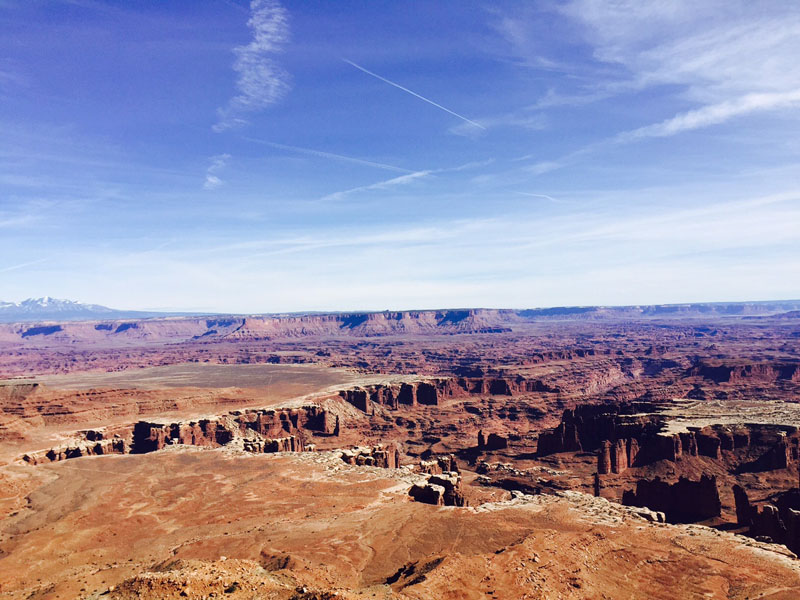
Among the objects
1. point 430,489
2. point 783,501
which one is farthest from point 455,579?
point 783,501

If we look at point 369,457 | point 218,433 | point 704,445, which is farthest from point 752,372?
point 218,433

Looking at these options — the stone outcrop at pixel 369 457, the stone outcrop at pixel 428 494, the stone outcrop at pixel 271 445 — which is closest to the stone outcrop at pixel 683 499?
the stone outcrop at pixel 428 494

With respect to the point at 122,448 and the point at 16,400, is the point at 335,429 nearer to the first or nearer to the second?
the point at 122,448

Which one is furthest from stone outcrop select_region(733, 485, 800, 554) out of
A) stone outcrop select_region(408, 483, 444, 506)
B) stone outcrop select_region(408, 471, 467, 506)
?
stone outcrop select_region(408, 483, 444, 506)

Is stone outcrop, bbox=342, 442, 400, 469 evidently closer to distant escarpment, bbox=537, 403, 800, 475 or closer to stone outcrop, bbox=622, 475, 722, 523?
distant escarpment, bbox=537, 403, 800, 475

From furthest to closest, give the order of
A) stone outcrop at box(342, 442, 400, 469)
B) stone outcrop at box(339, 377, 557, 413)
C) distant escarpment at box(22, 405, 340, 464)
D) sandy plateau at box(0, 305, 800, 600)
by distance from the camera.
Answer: stone outcrop at box(339, 377, 557, 413), distant escarpment at box(22, 405, 340, 464), stone outcrop at box(342, 442, 400, 469), sandy plateau at box(0, 305, 800, 600)

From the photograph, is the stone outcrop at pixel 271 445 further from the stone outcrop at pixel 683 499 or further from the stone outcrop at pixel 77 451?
the stone outcrop at pixel 683 499

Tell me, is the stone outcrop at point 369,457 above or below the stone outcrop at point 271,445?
above

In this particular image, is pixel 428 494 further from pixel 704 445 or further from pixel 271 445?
pixel 704 445

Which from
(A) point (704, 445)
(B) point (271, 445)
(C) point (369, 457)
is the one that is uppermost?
(C) point (369, 457)
